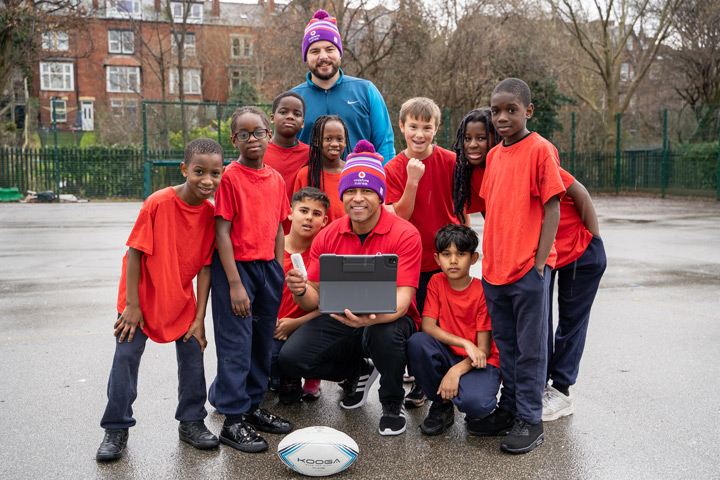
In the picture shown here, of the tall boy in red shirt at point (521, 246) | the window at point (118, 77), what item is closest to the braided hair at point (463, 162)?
the tall boy in red shirt at point (521, 246)

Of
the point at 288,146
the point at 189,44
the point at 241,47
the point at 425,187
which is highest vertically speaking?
the point at 189,44

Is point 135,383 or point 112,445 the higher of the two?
point 135,383

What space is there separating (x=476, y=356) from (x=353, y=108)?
2103 mm

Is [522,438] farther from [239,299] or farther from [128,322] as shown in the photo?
[128,322]

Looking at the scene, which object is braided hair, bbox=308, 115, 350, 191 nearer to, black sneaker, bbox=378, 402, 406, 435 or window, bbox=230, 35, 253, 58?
black sneaker, bbox=378, 402, 406, 435

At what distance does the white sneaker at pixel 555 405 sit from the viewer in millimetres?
3723

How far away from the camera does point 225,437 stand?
11.1ft

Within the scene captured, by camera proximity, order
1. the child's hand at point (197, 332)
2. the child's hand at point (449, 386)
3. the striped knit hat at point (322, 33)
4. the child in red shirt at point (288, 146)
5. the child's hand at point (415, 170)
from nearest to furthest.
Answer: the child's hand at point (197, 332)
the child's hand at point (449, 386)
the child's hand at point (415, 170)
the child in red shirt at point (288, 146)
the striped knit hat at point (322, 33)

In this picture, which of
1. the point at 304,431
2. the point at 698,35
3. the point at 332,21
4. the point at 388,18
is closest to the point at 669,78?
the point at 698,35

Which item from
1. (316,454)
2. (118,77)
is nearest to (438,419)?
(316,454)

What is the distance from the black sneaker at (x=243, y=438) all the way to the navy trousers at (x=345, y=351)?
0.50 meters

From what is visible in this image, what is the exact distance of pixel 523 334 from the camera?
3.30 metres

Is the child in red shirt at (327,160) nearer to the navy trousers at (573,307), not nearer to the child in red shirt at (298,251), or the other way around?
the child in red shirt at (298,251)

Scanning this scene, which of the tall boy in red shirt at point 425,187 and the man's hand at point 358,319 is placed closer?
the man's hand at point 358,319
